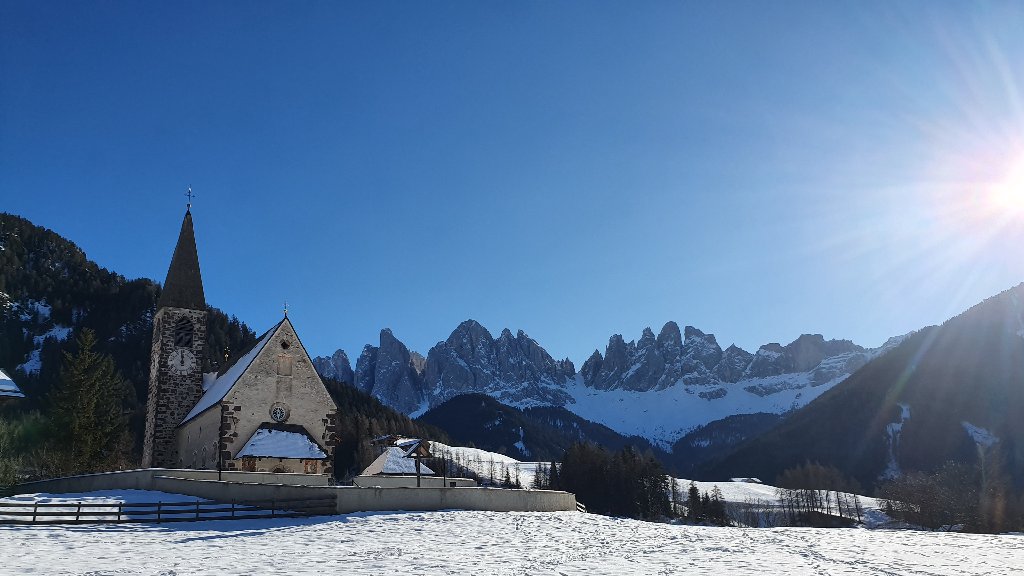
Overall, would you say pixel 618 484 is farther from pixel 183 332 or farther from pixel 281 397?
pixel 281 397

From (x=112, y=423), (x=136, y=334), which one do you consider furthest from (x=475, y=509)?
(x=136, y=334)

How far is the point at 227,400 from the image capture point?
43.3 m

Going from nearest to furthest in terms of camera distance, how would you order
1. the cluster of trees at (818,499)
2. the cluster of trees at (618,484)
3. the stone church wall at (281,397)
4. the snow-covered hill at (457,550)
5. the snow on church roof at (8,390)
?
the snow-covered hill at (457,550)
the snow on church roof at (8,390)
the stone church wall at (281,397)
the cluster of trees at (618,484)
the cluster of trees at (818,499)

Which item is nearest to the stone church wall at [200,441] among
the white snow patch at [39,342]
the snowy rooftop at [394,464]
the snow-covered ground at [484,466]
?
the snowy rooftop at [394,464]

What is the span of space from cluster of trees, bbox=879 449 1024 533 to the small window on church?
2936 inches

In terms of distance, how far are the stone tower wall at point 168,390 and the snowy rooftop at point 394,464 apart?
51.6 ft

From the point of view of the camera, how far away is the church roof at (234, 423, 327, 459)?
41906mm

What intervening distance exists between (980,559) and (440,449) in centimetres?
15197

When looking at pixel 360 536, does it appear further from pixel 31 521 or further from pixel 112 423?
pixel 112 423

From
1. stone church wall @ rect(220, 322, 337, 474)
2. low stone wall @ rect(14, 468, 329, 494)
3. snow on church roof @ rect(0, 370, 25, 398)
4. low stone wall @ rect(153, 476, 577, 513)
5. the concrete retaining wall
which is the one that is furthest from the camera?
stone church wall @ rect(220, 322, 337, 474)

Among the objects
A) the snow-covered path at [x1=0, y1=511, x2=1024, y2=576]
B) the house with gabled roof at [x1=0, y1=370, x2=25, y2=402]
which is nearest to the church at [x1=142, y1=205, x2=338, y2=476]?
the house with gabled roof at [x1=0, y1=370, x2=25, y2=402]

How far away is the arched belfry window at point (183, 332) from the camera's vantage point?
5369cm

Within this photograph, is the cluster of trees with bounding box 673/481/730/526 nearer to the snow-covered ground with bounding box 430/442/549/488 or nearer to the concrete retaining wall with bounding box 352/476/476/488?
the snow-covered ground with bounding box 430/442/549/488

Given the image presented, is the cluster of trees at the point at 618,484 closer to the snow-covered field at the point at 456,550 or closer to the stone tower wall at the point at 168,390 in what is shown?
the stone tower wall at the point at 168,390
